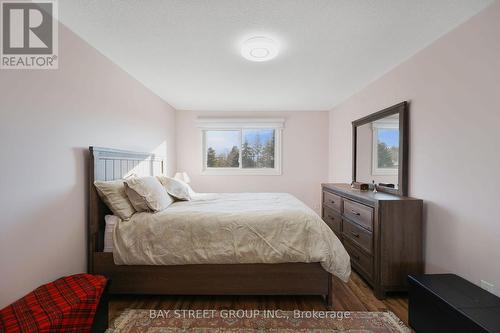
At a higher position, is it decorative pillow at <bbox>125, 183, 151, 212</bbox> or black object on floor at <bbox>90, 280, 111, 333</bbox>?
decorative pillow at <bbox>125, 183, 151, 212</bbox>

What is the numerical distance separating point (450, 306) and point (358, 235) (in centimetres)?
109

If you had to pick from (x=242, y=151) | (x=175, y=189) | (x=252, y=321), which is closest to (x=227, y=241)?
(x=252, y=321)

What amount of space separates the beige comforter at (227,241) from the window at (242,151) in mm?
2609

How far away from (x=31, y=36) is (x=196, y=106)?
2.70 meters

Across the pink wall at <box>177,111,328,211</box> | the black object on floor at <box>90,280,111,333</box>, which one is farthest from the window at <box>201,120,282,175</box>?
the black object on floor at <box>90,280,111,333</box>

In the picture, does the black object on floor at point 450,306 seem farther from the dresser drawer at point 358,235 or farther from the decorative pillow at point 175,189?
Answer: the decorative pillow at point 175,189

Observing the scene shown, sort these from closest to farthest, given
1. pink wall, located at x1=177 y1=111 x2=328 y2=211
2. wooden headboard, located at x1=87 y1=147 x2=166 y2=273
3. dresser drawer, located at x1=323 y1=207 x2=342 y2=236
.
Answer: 1. wooden headboard, located at x1=87 y1=147 x2=166 y2=273
2. dresser drawer, located at x1=323 y1=207 x2=342 y2=236
3. pink wall, located at x1=177 y1=111 x2=328 y2=211

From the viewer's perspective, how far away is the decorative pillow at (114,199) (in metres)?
2.09

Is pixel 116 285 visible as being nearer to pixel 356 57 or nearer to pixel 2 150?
pixel 2 150

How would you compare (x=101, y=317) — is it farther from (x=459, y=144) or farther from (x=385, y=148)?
(x=385, y=148)

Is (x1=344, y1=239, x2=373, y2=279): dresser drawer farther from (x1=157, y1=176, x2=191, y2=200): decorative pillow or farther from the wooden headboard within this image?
the wooden headboard

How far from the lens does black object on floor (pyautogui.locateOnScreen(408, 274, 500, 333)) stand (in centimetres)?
127

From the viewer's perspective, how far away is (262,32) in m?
1.91

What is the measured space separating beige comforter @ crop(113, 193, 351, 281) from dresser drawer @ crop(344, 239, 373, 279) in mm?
414
